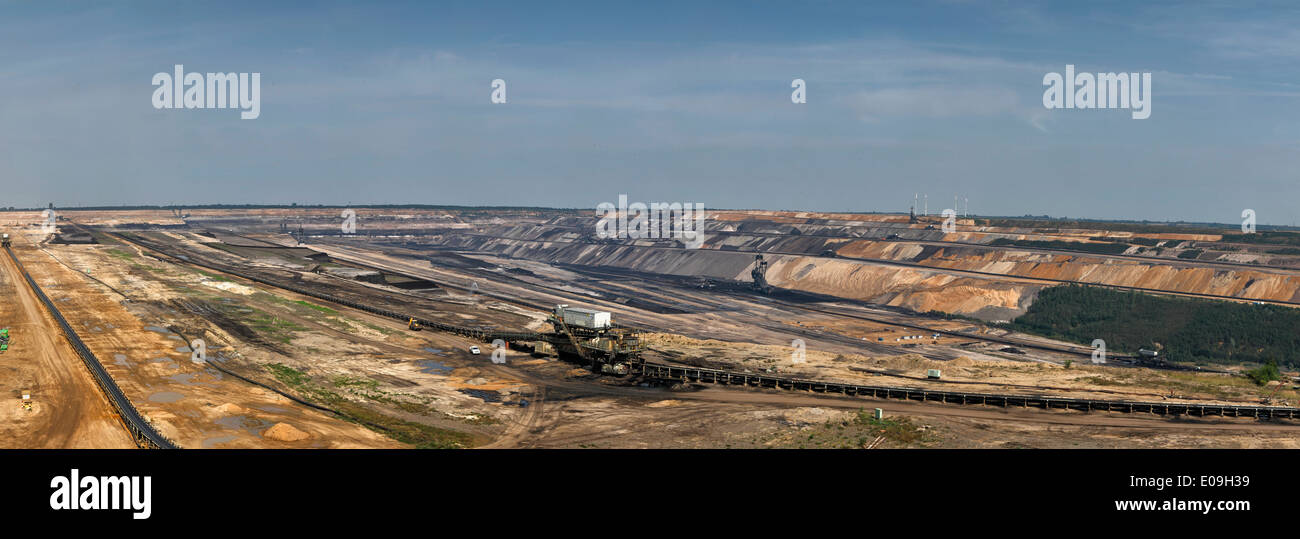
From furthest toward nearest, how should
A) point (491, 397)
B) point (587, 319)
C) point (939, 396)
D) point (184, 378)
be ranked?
point (587, 319)
point (491, 397)
point (184, 378)
point (939, 396)

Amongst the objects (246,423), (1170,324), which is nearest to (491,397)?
(246,423)

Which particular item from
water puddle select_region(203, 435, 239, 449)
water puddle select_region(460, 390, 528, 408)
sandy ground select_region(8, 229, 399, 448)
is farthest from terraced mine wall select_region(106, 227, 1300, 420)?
water puddle select_region(203, 435, 239, 449)

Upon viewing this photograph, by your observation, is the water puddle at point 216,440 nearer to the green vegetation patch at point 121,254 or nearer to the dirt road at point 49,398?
the dirt road at point 49,398

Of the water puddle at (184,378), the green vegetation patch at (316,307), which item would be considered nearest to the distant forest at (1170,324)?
the green vegetation patch at (316,307)

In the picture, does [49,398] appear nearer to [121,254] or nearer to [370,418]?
[370,418]

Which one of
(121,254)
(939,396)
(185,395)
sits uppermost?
(121,254)

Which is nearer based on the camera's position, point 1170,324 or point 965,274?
point 1170,324

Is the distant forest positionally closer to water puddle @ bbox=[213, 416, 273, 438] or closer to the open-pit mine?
the open-pit mine
